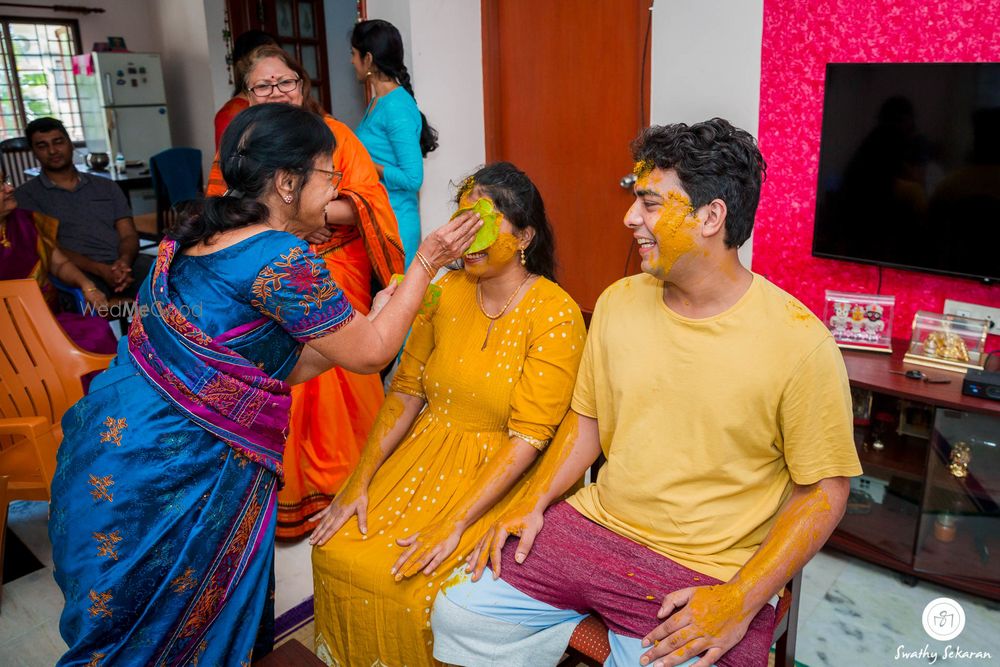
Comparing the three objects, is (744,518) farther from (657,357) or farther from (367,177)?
(367,177)

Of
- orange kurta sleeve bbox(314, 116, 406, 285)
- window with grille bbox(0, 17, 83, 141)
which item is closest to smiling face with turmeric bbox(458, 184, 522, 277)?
orange kurta sleeve bbox(314, 116, 406, 285)

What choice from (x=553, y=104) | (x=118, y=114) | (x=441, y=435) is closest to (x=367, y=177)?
(x=441, y=435)

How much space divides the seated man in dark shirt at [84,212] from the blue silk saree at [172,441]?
2364 millimetres

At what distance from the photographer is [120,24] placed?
24.7 feet

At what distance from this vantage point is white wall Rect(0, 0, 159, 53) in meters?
7.43

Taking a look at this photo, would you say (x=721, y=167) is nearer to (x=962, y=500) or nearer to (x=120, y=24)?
(x=962, y=500)

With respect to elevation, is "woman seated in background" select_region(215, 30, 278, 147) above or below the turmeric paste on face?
above

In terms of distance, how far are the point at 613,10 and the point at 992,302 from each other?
73.6 inches

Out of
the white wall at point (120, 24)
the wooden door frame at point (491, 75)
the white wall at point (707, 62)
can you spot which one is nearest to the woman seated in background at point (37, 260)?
the wooden door frame at point (491, 75)

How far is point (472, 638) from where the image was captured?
1463mm

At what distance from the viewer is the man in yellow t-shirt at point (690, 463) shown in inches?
52.8

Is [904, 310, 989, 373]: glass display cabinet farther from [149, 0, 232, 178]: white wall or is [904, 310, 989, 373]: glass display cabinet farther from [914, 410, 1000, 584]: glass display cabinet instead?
[149, 0, 232, 178]: white wall

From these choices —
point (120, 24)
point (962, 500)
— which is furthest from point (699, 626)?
point (120, 24)

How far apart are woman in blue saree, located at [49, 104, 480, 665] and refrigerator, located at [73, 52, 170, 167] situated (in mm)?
6348
